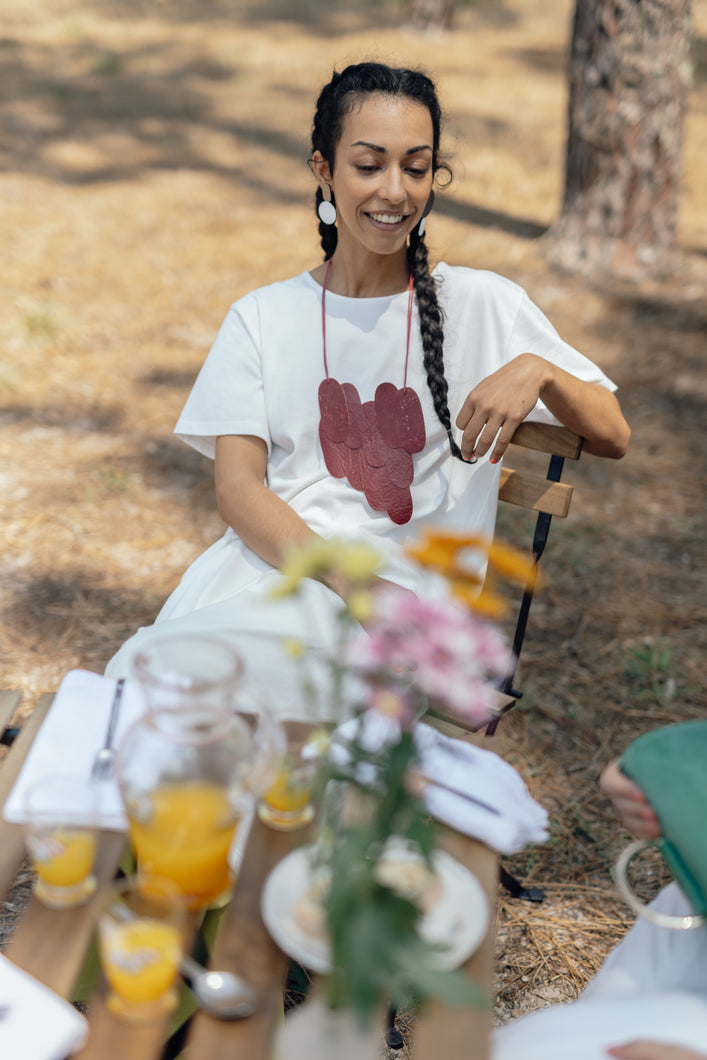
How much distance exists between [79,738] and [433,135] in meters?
1.45

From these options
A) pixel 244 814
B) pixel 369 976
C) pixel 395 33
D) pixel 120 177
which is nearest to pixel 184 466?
pixel 244 814

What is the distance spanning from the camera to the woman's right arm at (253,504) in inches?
81.0

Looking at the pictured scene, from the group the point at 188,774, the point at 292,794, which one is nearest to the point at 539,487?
the point at 292,794

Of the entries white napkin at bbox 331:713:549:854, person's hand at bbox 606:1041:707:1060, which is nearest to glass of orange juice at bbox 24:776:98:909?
white napkin at bbox 331:713:549:854

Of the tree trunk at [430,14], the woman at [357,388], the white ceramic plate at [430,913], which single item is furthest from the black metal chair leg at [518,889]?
the tree trunk at [430,14]

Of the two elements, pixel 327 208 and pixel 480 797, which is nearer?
pixel 480 797

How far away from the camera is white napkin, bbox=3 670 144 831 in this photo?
1.33m

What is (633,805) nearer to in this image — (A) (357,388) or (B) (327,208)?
(A) (357,388)

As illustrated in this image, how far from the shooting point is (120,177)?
739 centimetres

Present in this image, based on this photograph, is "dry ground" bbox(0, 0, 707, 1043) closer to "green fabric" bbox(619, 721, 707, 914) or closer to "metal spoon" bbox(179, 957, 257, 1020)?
"green fabric" bbox(619, 721, 707, 914)

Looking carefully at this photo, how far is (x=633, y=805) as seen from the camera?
4.55 feet

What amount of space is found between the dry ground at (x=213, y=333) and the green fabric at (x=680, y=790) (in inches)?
36.0

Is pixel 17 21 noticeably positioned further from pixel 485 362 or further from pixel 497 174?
pixel 485 362

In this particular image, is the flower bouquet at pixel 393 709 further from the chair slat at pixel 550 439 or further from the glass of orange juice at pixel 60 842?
the chair slat at pixel 550 439
